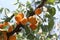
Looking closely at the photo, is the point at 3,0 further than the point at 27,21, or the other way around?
the point at 3,0

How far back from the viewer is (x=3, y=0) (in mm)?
1247

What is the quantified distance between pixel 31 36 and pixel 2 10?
164 mm

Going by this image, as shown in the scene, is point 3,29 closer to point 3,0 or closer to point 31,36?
point 31,36

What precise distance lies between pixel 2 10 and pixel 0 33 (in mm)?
197

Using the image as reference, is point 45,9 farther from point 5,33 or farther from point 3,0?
point 3,0

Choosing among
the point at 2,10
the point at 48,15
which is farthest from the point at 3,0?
the point at 48,15

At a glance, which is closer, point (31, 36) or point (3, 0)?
point (31, 36)

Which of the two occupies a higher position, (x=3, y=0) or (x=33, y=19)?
(x=33, y=19)

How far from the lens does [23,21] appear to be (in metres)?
0.36

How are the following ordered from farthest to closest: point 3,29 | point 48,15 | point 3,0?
point 3,0
point 48,15
point 3,29

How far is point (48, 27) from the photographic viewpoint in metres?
0.44

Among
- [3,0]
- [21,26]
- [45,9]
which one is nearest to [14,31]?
[21,26]

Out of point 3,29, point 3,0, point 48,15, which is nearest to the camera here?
point 3,29

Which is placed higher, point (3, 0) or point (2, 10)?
point (2, 10)
